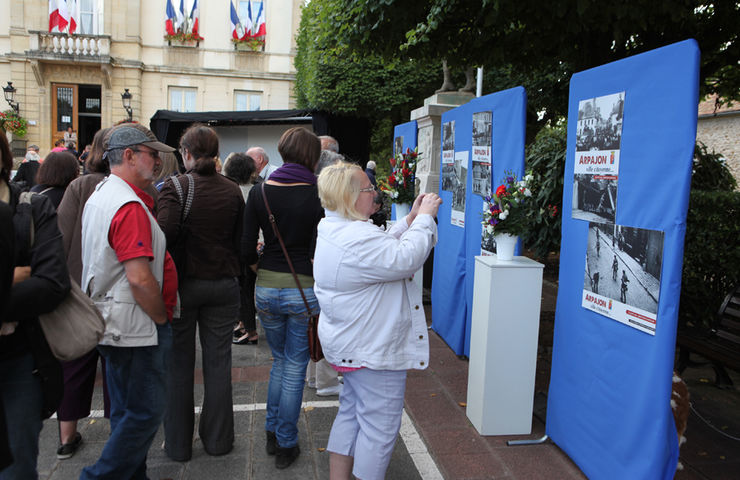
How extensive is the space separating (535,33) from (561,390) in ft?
13.1

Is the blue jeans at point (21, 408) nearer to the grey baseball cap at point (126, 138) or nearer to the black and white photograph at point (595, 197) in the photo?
the grey baseball cap at point (126, 138)

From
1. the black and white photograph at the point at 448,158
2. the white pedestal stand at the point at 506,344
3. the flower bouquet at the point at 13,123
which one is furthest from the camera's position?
the flower bouquet at the point at 13,123

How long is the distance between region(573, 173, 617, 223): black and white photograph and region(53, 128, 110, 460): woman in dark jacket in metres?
2.79

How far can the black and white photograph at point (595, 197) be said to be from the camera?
9.15ft

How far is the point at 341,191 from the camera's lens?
2461 millimetres

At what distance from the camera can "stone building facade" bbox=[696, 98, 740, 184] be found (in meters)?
19.4

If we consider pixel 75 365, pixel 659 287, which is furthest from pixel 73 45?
pixel 659 287

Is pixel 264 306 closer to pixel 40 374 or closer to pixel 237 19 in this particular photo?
pixel 40 374

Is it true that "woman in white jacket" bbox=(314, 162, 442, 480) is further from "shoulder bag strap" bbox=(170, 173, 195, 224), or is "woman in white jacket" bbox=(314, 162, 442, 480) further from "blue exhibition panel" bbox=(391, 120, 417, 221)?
"blue exhibition panel" bbox=(391, 120, 417, 221)

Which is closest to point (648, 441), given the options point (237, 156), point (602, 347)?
point (602, 347)

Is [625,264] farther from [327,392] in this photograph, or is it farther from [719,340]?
[327,392]

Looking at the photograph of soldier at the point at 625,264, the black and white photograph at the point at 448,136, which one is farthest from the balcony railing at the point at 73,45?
the photograph of soldier at the point at 625,264

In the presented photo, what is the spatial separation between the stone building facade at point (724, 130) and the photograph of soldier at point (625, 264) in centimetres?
1963

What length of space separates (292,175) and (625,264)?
1841 mm
